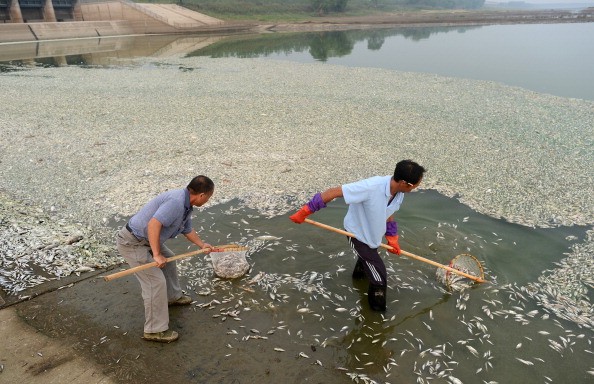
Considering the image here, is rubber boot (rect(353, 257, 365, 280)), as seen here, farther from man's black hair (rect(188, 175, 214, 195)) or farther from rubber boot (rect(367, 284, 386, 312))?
man's black hair (rect(188, 175, 214, 195))

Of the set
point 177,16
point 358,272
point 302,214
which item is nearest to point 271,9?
point 177,16

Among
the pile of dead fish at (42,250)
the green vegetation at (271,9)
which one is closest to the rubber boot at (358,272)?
A: the pile of dead fish at (42,250)

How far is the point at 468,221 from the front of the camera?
27.8ft

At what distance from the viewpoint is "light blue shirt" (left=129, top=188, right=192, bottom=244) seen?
15.0ft

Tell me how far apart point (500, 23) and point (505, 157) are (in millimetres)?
80136

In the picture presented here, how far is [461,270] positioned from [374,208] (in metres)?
2.64

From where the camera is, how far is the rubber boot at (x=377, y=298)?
18.7ft

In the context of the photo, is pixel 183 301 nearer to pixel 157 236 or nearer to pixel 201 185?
pixel 157 236

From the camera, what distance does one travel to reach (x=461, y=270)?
660 cm

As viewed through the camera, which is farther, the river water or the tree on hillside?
the tree on hillside

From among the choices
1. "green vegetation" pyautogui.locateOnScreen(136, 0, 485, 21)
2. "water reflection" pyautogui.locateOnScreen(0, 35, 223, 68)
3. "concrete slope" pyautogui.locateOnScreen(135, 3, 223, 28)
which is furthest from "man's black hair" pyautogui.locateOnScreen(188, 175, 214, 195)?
"green vegetation" pyautogui.locateOnScreen(136, 0, 485, 21)

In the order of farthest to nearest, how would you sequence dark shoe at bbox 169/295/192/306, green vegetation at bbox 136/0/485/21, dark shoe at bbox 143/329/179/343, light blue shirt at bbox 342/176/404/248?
green vegetation at bbox 136/0/485/21 < dark shoe at bbox 169/295/192/306 < dark shoe at bbox 143/329/179/343 < light blue shirt at bbox 342/176/404/248

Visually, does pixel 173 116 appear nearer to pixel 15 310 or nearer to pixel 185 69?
pixel 15 310

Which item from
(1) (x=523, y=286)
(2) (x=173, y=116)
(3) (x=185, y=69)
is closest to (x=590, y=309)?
(1) (x=523, y=286)
